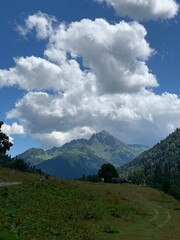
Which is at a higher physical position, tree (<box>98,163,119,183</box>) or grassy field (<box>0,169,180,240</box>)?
tree (<box>98,163,119,183</box>)

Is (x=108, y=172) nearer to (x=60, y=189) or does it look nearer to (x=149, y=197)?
(x=149, y=197)

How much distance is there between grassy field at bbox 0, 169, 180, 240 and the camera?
35219mm

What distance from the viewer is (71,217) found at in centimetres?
4638

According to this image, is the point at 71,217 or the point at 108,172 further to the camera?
the point at 108,172

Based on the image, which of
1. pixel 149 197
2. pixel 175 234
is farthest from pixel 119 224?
pixel 149 197

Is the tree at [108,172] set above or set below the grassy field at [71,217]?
above

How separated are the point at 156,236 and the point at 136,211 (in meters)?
19.7

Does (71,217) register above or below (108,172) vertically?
below

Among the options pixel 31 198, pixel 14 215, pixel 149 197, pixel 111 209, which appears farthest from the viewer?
pixel 149 197

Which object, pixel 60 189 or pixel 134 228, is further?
pixel 60 189

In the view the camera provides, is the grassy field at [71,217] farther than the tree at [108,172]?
No

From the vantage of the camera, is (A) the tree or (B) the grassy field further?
(A) the tree

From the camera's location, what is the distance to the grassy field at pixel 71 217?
116ft

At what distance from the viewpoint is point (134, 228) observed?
4481 centimetres
